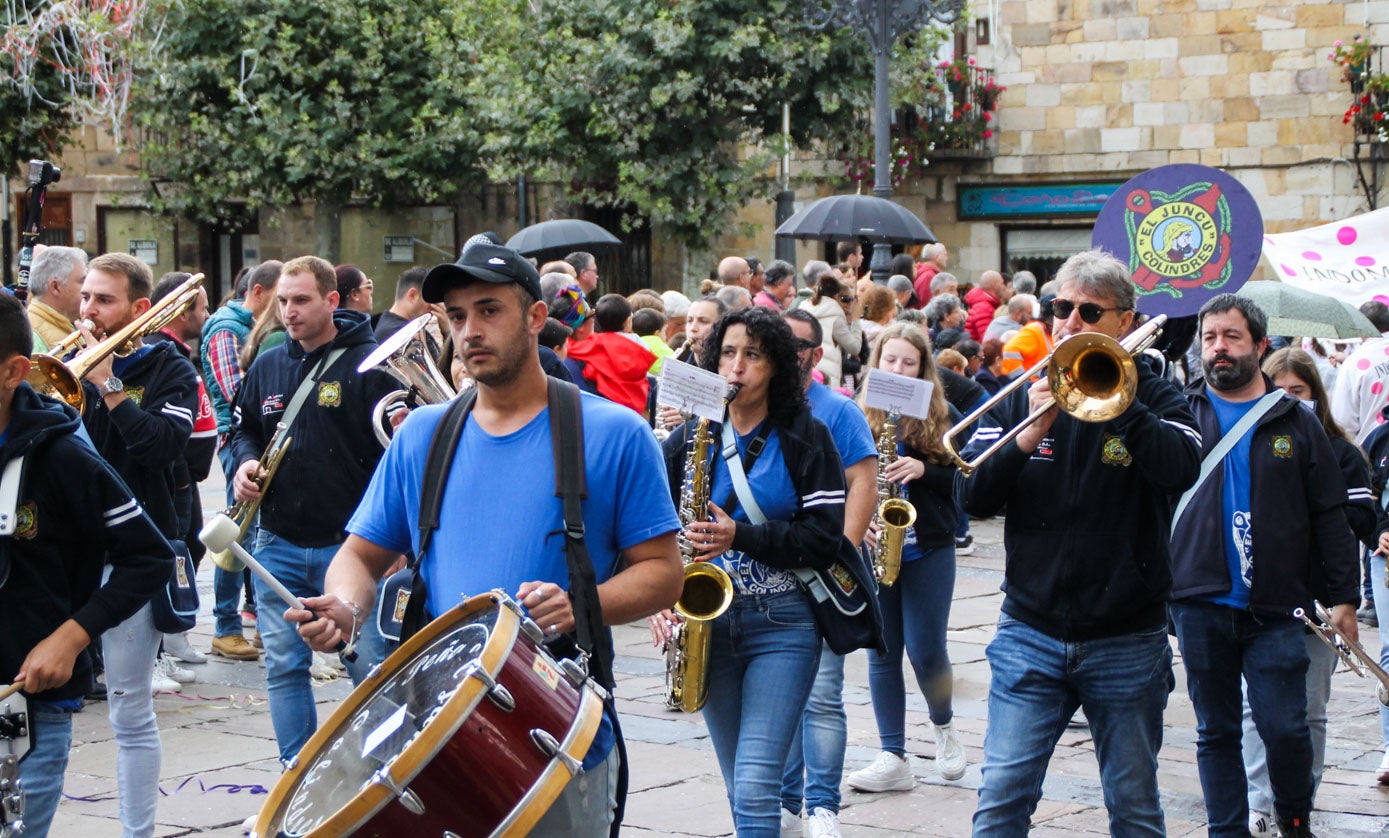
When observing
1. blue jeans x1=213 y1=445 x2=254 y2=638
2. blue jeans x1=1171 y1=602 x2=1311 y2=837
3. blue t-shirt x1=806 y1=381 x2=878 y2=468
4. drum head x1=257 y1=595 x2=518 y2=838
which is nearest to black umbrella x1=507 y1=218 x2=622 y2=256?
blue jeans x1=213 y1=445 x2=254 y2=638

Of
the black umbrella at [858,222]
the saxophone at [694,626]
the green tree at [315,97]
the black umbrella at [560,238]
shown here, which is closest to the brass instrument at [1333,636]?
the saxophone at [694,626]

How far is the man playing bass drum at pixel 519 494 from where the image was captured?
3572mm

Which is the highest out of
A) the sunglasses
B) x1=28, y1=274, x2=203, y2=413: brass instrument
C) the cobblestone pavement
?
the sunglasses

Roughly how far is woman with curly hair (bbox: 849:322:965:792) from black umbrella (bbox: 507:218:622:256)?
8383mm

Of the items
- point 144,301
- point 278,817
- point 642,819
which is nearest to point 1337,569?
point 642,819

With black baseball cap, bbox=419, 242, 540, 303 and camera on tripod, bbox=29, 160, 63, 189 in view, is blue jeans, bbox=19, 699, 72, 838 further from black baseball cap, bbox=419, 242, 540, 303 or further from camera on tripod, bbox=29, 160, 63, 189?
camera on tripod, bbox=29, 160, 63, 189

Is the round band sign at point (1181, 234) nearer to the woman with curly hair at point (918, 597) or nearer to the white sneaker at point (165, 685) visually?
the woman with curly hair at point (918, 597)

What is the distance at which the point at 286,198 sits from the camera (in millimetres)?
23344

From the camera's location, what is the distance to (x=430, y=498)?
367 centimetres

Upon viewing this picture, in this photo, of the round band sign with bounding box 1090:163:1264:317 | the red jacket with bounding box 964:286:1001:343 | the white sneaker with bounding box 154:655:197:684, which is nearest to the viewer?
the round band sign with bounding box 1090:163:1264:317

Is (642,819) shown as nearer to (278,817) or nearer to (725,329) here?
(725,329)

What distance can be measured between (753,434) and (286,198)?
19060 millimetres

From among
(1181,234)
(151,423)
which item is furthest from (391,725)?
(1181,234)

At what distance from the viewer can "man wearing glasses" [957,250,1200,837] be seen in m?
4.61
